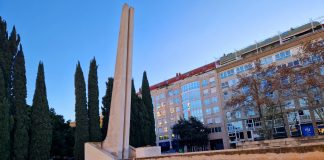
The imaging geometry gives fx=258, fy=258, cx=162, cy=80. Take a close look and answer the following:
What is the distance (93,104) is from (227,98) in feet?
97.5

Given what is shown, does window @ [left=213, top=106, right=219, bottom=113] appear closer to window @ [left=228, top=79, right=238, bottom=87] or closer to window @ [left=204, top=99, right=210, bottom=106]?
window @ [left=204, top=99, right=210, bottom=106]

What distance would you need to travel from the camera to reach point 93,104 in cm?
2450

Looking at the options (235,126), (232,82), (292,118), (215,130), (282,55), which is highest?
(282,55)

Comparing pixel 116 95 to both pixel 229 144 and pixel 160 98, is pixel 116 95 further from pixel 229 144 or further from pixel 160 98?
pixel 160 98

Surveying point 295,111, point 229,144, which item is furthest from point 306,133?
point 229,144

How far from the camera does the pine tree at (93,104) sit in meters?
23.6

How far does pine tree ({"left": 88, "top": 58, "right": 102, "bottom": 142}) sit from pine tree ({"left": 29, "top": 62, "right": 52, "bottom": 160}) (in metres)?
3.79

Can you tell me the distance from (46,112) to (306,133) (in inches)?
1353

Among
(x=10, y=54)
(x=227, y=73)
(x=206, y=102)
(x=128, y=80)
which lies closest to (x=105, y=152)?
(x=128, y=80)

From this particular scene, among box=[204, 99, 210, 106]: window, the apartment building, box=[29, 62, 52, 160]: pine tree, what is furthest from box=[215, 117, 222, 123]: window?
box=[29, 62, 52, 160]: pine tree

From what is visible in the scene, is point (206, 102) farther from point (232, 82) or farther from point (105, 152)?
point (105, 152)

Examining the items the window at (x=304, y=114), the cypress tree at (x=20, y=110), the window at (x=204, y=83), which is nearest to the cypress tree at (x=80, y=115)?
the cypress tree at (x=20, y=110)

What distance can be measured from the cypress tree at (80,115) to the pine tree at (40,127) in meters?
2.25

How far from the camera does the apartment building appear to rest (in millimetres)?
38031
